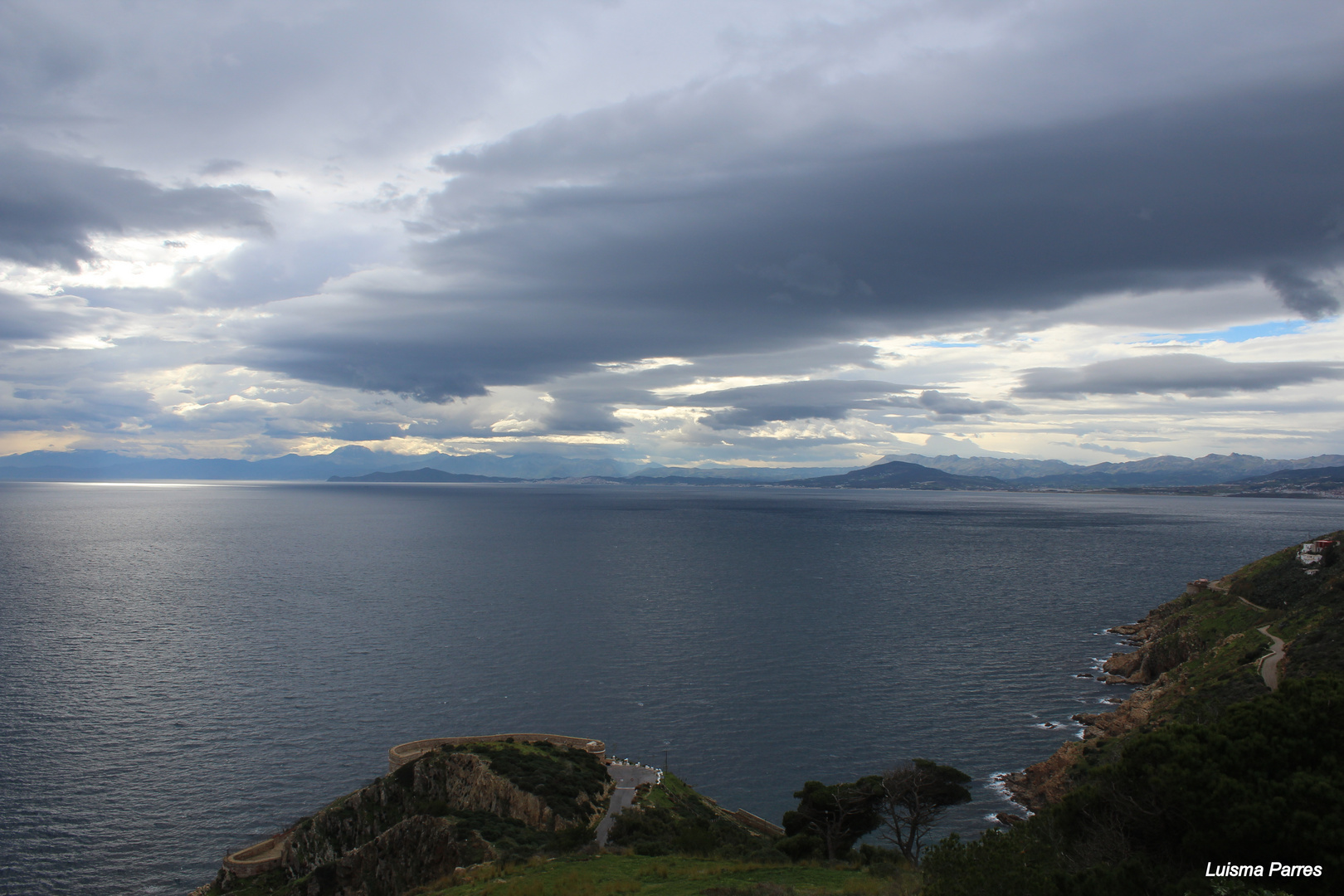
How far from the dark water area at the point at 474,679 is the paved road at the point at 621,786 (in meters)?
3.52

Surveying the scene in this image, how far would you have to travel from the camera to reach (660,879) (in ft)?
95.2

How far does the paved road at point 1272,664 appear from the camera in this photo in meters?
49.3

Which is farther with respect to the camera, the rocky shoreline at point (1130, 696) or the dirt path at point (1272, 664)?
the dirt path at point (1272, 664)

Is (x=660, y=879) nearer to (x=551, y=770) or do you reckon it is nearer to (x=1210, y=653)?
(x=551, y=770)

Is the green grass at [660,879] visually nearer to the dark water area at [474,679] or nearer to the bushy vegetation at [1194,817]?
the bushy vegetation at [1194,817]

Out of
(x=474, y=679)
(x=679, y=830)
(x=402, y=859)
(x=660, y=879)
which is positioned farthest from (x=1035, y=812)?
(x=474, y=679)

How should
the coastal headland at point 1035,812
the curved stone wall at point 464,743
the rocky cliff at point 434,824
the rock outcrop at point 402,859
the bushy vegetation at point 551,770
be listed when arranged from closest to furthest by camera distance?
the coastal headland at point 1035,812 → the rock outcrop at point 402,859 → the rocky cliff at point 434,824 → the bushy vegetation at point 551,770 → the curved stone wall at point 464,743

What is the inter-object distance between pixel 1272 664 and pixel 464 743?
194ft

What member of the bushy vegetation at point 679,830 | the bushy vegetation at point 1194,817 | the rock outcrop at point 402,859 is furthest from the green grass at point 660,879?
the bushy vegetation at point 1194,817

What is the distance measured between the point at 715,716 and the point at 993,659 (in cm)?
3364

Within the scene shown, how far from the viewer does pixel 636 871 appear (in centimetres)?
3064

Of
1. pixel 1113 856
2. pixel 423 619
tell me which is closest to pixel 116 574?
pixel 423 619

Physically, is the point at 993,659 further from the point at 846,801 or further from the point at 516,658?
the point at 516,658

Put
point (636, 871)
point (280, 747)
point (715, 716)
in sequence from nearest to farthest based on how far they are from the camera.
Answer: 1. point (636, 871)
2. point (280, 747)
3. point (715, 716)
